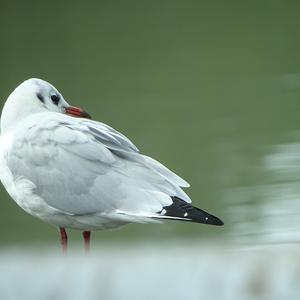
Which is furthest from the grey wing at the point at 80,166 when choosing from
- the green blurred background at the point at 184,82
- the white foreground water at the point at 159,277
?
the white foreground water at the point at 159,277

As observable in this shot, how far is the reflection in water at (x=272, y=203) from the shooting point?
4777 mm

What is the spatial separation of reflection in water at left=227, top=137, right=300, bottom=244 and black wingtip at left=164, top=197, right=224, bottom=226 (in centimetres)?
141

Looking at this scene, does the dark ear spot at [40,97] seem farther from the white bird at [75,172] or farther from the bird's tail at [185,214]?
the bird's tail at [185,214]

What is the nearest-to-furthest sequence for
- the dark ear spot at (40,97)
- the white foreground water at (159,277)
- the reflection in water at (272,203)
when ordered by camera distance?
the white foreground water at (159,277)
the dark ear spot at (40,97)
the reflection in water at (272,203)

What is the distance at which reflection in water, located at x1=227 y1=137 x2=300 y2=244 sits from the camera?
4.78 m

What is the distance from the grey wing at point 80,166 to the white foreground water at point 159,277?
249 cm

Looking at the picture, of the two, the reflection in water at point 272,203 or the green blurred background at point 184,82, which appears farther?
the green blurred background at point 184,82

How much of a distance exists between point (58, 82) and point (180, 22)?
7.80 feet

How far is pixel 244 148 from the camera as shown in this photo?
6867 mm

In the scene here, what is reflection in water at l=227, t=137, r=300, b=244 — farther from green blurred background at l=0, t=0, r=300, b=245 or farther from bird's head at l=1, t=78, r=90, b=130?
bird's head at l=1, t=78, r=90, b=130

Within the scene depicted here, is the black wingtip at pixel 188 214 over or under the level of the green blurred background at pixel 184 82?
under

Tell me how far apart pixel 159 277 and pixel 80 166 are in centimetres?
263

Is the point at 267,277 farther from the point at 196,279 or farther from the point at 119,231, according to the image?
the point at 119,231

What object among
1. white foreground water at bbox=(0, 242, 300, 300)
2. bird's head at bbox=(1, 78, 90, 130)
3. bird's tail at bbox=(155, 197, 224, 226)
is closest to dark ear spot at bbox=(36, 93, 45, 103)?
bird's head at bbox=(1, 78, 90, 130)
